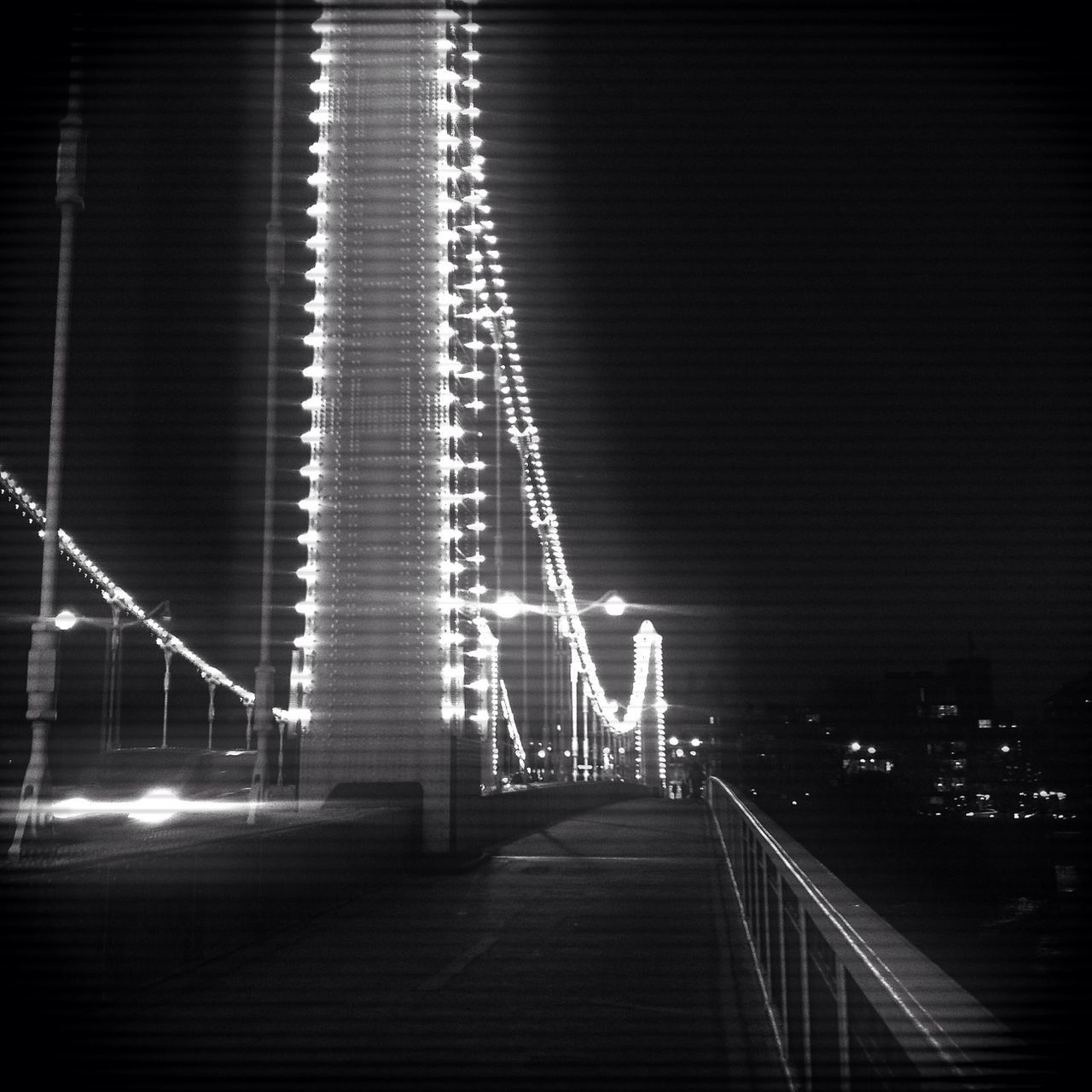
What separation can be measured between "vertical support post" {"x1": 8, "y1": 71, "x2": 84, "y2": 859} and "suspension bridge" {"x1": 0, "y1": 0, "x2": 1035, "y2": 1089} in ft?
0.09

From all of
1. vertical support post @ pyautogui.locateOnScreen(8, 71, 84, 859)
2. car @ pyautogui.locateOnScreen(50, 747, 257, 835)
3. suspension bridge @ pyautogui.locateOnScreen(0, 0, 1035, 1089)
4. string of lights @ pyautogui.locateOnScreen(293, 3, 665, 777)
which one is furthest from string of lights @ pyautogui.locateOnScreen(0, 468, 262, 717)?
vertical support post @ pyautogui.locateOnScreen(8, 71, 84, 859)

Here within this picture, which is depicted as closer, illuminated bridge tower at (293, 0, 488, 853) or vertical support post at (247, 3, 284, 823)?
vertical support post at (247, 3, 284, 823)

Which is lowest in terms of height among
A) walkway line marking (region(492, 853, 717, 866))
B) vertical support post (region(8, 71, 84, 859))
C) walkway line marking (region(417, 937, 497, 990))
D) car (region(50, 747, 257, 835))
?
walkway line marking (region(492, 853, 717, 866))

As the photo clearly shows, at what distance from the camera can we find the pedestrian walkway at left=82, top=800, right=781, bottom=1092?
420 centimetres

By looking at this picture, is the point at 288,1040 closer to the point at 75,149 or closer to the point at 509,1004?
the point at 509,1004

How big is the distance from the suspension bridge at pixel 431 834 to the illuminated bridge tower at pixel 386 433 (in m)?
0.03

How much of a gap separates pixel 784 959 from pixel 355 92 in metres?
11.6

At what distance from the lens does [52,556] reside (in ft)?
24.0

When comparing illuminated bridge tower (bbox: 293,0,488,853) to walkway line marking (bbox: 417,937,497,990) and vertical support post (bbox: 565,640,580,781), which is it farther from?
vertical support post (bbox: 565,640,580,781)

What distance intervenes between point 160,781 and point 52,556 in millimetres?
9530

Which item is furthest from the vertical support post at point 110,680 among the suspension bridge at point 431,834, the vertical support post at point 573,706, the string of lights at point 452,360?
the vertical support post at point 573,706

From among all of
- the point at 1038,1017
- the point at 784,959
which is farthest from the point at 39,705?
the point at 1038,1017

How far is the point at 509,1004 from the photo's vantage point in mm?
5445

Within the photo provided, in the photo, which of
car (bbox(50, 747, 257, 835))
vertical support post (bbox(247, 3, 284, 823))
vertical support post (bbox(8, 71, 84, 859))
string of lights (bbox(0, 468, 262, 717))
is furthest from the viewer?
string of lights (bbox(0, 468, 262, 717))
